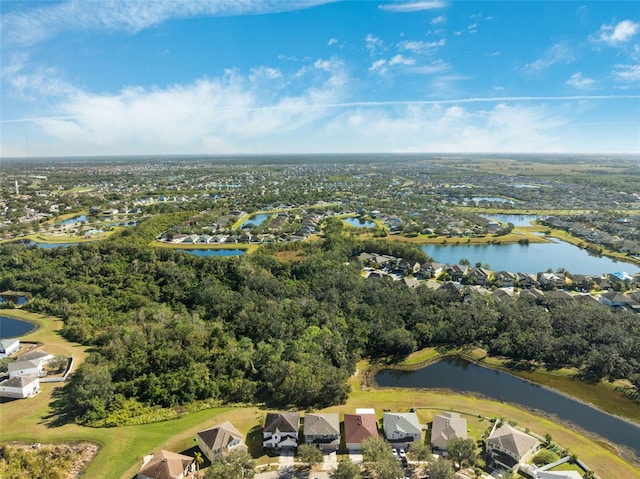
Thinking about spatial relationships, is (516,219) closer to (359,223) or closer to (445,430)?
(359,223)

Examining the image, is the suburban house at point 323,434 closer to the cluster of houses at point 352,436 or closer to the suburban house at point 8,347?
the cluster of houses at point 352,436

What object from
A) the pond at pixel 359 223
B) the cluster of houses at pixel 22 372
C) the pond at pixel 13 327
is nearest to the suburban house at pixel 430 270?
the pond at pixel 359 223

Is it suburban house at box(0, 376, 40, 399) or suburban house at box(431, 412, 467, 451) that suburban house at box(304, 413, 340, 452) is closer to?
suburban house at box(431, 412, 467, 451)

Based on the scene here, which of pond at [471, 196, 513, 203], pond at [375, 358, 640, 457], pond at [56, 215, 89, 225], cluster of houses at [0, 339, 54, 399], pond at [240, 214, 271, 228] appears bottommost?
pond at [375, 358, 640, 457]

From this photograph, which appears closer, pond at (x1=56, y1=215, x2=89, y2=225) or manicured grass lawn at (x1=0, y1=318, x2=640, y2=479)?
manicured grass lawn at (x1=0, y1=318, x2=640, y2=479)

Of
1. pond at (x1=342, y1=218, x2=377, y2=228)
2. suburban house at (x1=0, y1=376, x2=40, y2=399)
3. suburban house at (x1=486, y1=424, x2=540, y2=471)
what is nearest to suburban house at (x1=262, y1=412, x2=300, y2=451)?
suburban house at (x1=486, y1=424, x2=540, y2=471)

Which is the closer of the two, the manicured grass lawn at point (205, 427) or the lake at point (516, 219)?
the manicured grass lawn at point (205, 427)

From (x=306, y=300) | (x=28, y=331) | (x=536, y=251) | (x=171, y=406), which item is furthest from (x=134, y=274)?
(x=536, y=251)
